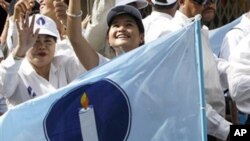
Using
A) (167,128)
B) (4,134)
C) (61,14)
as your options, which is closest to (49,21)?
(61,14)

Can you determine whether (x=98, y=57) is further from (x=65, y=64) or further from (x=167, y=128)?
(x=167, y=128)

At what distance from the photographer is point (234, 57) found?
5.27 meters

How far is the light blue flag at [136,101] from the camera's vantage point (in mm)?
3953

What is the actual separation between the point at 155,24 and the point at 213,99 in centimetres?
77

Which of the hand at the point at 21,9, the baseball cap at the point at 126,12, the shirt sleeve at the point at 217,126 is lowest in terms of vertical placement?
the shirt sleeve at the point at 217,126

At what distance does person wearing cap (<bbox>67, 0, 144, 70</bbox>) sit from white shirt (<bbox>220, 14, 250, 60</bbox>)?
2.74 ft

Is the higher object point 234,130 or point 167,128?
point 167,128

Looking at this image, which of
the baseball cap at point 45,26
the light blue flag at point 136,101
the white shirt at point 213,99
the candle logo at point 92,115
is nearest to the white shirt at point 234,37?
the white shirt at point 213,99

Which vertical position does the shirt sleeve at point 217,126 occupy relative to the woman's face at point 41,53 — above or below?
below

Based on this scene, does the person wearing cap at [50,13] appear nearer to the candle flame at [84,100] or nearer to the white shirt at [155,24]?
the white shirt at [155,24]

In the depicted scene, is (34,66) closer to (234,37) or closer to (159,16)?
(159,16)

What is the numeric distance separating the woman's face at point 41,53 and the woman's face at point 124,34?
0.40 metres

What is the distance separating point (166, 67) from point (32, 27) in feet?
3.81

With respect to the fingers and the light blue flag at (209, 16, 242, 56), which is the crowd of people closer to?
the fingers
